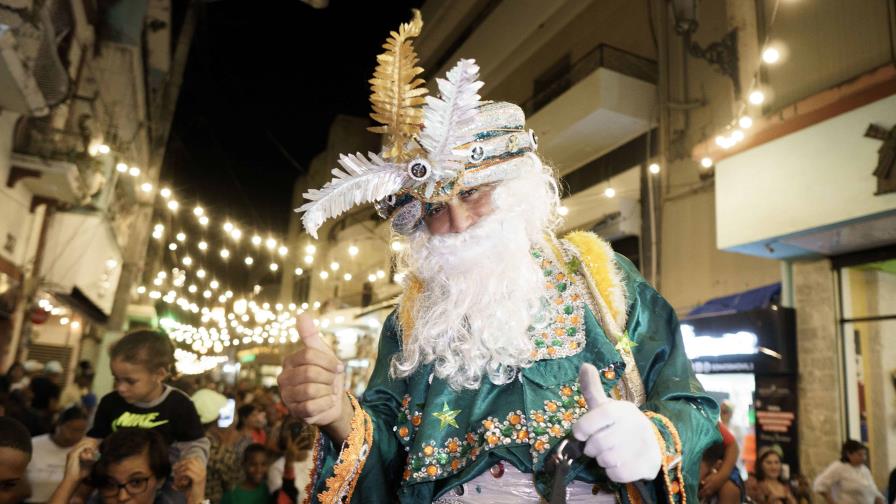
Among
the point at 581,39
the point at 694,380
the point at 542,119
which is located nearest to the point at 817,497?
the point at 694,380

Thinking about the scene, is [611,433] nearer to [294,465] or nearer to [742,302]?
[294,465]

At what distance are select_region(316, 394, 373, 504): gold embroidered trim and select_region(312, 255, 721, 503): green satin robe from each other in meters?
0.04

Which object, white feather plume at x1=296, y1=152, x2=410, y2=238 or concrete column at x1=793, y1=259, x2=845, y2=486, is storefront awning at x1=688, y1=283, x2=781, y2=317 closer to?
concrete column at x1=793, y1=259, x2=845, y2=486

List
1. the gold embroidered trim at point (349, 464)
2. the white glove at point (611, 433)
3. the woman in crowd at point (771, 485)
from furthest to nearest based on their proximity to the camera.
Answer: the woman in crowd at point (771, 485) → the gold embroidered trim at point (349, 464) → the white glove at point (611, 433)

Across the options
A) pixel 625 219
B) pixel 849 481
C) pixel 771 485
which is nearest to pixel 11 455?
pixel 771 485

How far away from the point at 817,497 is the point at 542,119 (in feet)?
26.5

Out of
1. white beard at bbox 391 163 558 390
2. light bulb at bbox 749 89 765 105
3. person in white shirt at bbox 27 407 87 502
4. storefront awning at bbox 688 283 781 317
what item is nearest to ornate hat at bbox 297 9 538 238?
white beard at bbox 391 163 558 390

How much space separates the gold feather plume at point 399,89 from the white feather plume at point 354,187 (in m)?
0.08

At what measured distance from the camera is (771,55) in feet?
26.0

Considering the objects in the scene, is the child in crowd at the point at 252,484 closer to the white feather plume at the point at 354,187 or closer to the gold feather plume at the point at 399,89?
the white feather plume at the point at 354,187

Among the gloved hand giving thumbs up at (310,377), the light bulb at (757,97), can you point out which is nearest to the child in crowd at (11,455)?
the gloved hand giving thumbs up at (310,377)

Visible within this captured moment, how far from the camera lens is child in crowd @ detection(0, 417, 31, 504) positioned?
10.7ft

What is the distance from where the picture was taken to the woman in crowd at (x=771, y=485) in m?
6.25

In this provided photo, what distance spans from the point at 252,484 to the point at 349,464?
3863 mm
